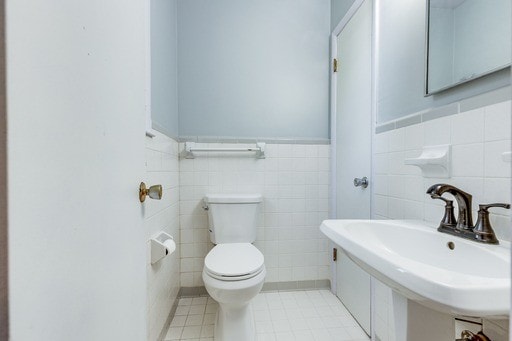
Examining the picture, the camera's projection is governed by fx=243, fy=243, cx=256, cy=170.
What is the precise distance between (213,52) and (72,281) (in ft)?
5.81

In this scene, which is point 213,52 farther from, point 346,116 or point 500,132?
point 500,132

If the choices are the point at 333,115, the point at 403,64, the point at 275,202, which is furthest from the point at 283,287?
the point at 403,64

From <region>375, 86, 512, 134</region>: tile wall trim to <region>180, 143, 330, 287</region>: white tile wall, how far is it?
765 millimetres

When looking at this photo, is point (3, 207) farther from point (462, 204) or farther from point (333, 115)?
point (333, 115)

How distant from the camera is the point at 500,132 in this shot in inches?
27.6

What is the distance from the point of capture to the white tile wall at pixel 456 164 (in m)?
0.70

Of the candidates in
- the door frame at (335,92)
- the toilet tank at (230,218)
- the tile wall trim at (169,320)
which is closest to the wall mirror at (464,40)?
the door frame at (335,92)

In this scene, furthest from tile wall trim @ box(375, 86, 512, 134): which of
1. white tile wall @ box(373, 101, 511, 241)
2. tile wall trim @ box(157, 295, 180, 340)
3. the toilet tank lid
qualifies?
tile wall trim @ box(157, 295, 180, 340)

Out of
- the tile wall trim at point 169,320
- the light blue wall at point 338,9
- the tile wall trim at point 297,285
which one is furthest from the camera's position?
the tile wall trim at point 297,285

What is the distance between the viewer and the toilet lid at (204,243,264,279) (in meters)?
1.18

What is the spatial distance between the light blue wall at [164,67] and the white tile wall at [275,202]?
1.13 ft

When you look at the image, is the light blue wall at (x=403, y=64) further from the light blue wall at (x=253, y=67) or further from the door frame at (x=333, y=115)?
the light blue wall at (x=253, y=67)

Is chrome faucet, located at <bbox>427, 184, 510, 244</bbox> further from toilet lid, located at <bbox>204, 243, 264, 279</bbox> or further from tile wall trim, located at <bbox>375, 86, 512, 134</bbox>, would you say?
toilet lid, located at <bbox>204, 243, 264, 279</bbox>

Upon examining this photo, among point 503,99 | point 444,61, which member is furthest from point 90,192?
point 444,61
